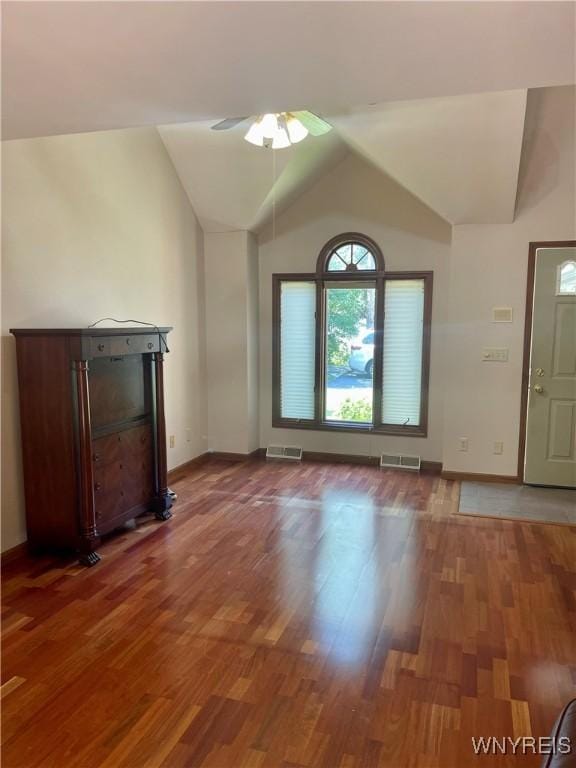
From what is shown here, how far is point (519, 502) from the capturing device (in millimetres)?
4297

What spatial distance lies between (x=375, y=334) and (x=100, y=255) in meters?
2.76

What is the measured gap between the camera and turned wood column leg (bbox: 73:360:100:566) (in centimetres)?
308

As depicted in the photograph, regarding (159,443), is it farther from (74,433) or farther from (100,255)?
(100,255)

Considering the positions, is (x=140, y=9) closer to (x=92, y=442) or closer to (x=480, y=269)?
(x=92, y=442)

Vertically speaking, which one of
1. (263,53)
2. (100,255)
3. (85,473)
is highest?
(263,53)

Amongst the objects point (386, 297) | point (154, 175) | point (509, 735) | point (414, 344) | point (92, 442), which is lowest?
point (509, 735)

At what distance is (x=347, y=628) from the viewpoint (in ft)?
8.19

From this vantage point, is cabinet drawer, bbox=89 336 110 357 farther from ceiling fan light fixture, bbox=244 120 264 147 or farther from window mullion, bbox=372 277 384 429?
window mullion, bbox=372 277 384 429

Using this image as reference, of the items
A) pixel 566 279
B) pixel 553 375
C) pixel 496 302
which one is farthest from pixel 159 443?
pixel 566 279

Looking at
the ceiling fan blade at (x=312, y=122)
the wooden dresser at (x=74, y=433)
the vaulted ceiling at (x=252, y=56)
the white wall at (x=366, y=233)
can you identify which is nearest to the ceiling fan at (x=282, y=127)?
the ceiling fan blade at (x=312, y=122)

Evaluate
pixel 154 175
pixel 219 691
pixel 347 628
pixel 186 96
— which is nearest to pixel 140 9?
pixel 186 96

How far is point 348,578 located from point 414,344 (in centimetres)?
284

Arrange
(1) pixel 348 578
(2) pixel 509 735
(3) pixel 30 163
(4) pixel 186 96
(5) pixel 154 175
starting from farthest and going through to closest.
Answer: (5) pixel 154 175 < (3) pixel 30 163 < (1) pixel 348 578 < (4) pixel 186 96 < (2) pixel 509 735

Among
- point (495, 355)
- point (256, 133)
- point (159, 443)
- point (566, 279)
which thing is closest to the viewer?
point (256, 133)
